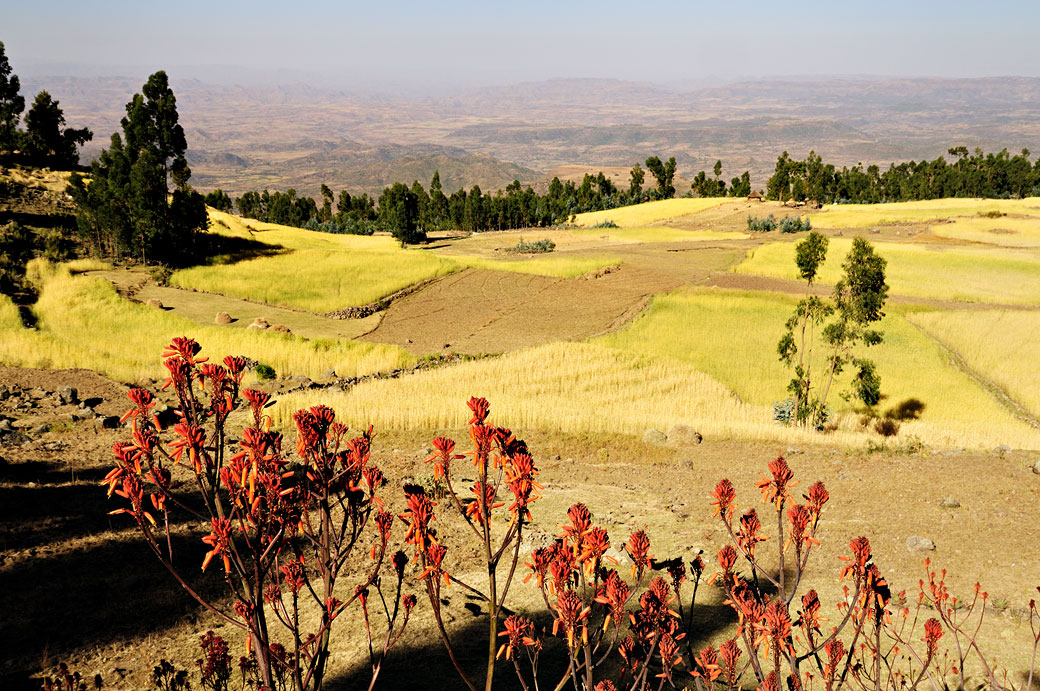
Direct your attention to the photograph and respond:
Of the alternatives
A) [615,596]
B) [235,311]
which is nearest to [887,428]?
[615,596]

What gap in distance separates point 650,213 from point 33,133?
74.7 m

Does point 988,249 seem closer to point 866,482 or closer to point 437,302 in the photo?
point 437,302

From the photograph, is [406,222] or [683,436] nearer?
[683,436]

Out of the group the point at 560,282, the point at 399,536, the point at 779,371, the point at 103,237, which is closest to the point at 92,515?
the point at 399,536

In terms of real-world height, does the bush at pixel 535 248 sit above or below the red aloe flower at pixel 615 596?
below

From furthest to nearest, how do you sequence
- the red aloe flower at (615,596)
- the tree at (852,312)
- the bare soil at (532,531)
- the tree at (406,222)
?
1. the tree at (406,222)
2. the tree at (852,312)
3. the bare soil at (532,531)
4. the red aloe flower at (615,596)

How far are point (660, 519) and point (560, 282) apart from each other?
1280 inches

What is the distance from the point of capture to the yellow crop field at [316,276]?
38.1 metres

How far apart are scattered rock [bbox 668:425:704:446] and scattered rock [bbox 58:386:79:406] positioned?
17.1 meters

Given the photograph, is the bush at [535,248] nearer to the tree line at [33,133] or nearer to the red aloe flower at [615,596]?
the tree line at [33,133]

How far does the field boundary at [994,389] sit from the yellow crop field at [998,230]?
42.9 metres

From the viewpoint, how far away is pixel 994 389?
986 inches

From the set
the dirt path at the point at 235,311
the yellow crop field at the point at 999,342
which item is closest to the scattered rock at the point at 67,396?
the dirt path at the point at 235,311

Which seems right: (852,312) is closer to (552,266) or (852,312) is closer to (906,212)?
(552,266)
